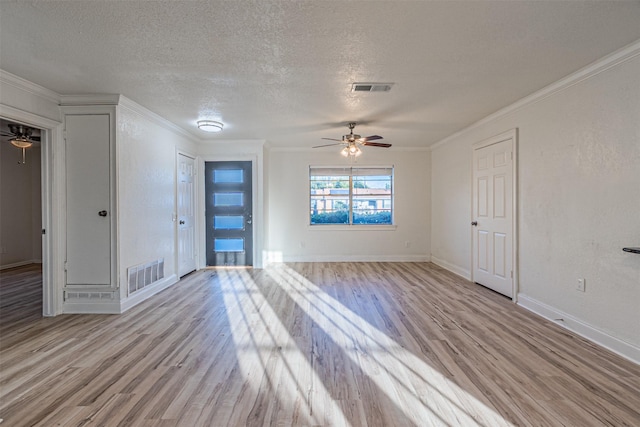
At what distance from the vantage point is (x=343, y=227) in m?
6.62

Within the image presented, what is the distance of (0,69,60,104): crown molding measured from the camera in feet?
9.26

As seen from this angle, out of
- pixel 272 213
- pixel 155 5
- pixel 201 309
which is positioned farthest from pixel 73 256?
pixel 272 213

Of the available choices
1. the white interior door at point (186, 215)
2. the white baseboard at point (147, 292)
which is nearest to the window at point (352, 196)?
the white interior door at point (186, 215)

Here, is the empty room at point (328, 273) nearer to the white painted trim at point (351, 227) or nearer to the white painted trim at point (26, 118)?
the white painted trim at point (26, 118)

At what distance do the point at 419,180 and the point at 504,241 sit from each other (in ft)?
9.41

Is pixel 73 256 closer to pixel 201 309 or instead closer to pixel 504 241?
pixel 201 309

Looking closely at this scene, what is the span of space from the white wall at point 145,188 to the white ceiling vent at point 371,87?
277 centimetres

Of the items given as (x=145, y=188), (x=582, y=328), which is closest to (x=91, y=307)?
(x=145, y=188)

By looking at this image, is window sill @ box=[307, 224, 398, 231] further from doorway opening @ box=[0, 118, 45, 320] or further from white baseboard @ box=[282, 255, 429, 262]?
doorway opening @ box=[0, 118, 45, 320]

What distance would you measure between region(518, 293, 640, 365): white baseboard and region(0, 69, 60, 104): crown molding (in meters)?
6.06

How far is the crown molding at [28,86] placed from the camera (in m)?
2.82

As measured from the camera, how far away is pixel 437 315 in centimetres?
337

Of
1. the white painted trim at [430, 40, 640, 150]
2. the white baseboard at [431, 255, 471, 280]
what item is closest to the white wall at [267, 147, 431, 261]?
the white baseboard at [431, 255, 471, 280]

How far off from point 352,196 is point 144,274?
4342 mm
